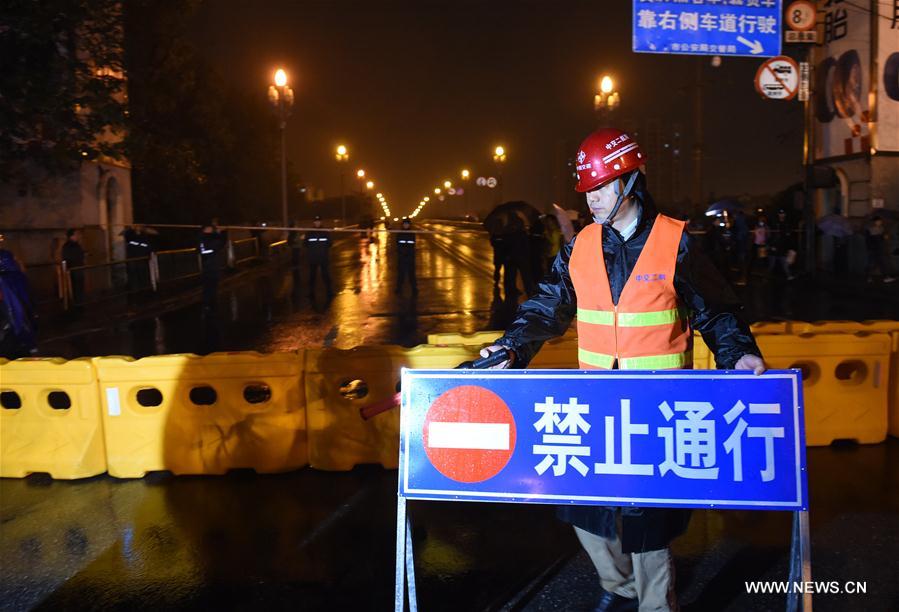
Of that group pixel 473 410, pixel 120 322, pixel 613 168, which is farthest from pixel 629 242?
pixel 120 322

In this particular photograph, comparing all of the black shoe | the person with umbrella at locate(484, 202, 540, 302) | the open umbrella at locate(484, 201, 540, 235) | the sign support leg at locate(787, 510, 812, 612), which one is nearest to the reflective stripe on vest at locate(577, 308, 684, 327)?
the sign support leg at locate(787, 510, 812, 612)

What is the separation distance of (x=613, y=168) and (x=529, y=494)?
4.55 ft

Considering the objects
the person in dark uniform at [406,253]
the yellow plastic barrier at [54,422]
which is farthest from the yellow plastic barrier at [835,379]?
the person in dark uniform at [406,253]

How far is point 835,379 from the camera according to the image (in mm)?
6336

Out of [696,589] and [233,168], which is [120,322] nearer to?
[696,589]

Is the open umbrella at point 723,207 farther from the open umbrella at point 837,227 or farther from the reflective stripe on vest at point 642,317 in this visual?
the reflective stripe on vest at point 642,317

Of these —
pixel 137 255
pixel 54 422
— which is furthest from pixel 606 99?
pixel 54 422

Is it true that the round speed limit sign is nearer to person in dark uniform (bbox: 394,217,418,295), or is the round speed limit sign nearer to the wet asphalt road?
person in dark uniform (bbox: 394,217,418,295)

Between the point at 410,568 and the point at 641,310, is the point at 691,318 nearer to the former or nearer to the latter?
the point at 641,310

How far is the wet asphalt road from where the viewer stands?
422 cm

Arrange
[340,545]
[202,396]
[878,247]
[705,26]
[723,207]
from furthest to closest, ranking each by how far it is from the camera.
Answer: [723,207] < [878,247] < [705,26] < [202,396] < [340,545]

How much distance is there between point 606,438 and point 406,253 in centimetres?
1509

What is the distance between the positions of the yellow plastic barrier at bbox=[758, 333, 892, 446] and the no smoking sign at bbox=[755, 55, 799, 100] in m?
15.4

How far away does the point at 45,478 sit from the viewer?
617cm
